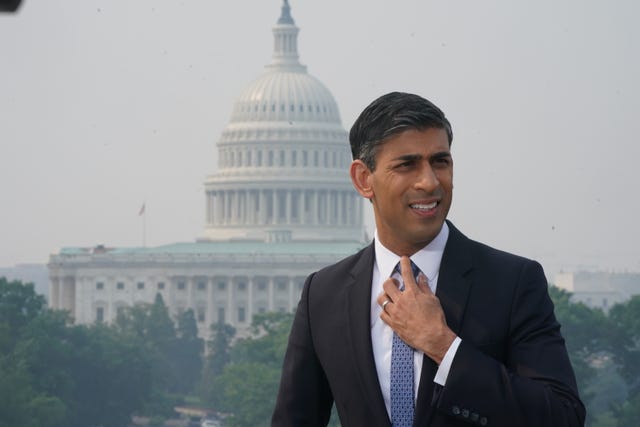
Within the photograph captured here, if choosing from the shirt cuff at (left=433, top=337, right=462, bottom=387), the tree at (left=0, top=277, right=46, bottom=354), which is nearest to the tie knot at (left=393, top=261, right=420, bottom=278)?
the shirt cuff at (left=433, top=337, right=462, bottom=387)

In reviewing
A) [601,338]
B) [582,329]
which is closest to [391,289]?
[582,329]

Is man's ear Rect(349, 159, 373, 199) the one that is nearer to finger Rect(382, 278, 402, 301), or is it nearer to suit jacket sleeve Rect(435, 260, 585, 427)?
finger Rect(382, 278, 402, 301)

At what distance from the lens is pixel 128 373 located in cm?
14312

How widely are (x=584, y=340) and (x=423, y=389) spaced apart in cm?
12779

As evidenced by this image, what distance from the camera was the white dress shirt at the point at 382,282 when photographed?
974cm

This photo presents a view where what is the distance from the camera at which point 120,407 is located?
136 metres

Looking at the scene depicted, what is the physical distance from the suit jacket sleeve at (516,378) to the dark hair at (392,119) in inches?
29.5

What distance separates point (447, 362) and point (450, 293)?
1.16ft

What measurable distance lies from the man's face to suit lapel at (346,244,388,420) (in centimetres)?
37

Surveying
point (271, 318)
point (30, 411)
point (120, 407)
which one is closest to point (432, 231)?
point (30, 411)

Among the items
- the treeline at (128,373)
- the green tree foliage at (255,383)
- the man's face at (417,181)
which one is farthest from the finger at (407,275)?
the green tree foliage at (255,383)

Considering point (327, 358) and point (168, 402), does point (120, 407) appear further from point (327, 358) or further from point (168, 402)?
point (327, 358)

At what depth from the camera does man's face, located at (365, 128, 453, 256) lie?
31.7ft

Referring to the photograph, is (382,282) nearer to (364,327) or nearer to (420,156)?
(364,327)
